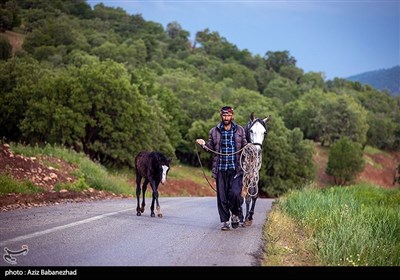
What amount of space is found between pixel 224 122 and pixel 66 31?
133m

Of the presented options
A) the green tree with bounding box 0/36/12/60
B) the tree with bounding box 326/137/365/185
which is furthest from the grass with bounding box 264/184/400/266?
the green tree with bounding box 0/36/12/60

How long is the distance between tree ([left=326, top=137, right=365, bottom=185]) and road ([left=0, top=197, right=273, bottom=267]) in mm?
73061

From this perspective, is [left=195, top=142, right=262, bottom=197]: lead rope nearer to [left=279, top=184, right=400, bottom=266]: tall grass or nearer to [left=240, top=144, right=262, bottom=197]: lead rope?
[left=240, top=144, right=262, bottom=197]: lead rope

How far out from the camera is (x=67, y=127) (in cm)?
4212

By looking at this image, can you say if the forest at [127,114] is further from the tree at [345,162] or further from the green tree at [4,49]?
the tree at [345,162]

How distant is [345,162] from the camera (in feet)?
264

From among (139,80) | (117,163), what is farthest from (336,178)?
(117,163)

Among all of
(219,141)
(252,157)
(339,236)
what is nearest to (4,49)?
(219,141)

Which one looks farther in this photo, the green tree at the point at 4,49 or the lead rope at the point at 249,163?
the green tree at the point at 4,49

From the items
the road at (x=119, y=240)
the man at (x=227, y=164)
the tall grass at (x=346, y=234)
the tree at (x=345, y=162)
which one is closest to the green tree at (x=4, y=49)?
the tree at (x=345, y=162)

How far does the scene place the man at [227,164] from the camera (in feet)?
33.4

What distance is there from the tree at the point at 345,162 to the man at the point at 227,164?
243 feet

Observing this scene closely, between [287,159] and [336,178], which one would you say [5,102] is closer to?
[287,159]

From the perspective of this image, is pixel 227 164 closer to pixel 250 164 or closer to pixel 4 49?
pixel 250 164
